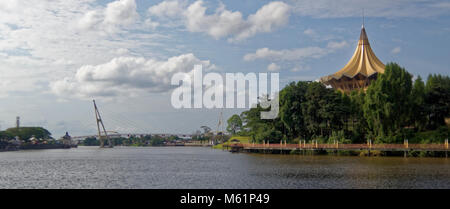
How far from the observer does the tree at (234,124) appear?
493 feet

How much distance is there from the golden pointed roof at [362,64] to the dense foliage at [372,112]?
21607 millimetres

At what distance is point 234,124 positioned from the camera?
15150 cm

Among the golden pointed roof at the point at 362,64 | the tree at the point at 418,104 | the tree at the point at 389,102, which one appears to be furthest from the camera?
the golden pointed roof at the point at 362,64

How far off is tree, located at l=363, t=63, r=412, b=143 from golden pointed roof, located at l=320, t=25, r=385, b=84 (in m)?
29.8

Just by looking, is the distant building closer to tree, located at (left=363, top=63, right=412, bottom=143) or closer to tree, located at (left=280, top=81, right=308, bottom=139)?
tree, located at (left=280, top=81, right=308, bottom=139)

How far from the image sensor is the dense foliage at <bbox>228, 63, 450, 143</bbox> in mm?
66125

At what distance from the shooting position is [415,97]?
67.7 m

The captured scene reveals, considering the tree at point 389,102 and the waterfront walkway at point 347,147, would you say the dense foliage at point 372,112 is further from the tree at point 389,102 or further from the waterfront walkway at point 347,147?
the waterfront walkway at point 347,147

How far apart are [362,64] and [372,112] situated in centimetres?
3659

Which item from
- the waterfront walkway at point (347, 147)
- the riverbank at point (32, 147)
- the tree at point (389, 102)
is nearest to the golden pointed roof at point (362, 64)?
the waterfront walkway at point (347, 147)

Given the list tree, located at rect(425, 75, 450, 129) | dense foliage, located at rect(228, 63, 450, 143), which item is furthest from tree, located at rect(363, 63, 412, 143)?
tree, located at rect(425, 75, 450, 129)

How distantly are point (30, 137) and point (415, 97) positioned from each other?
137 m
